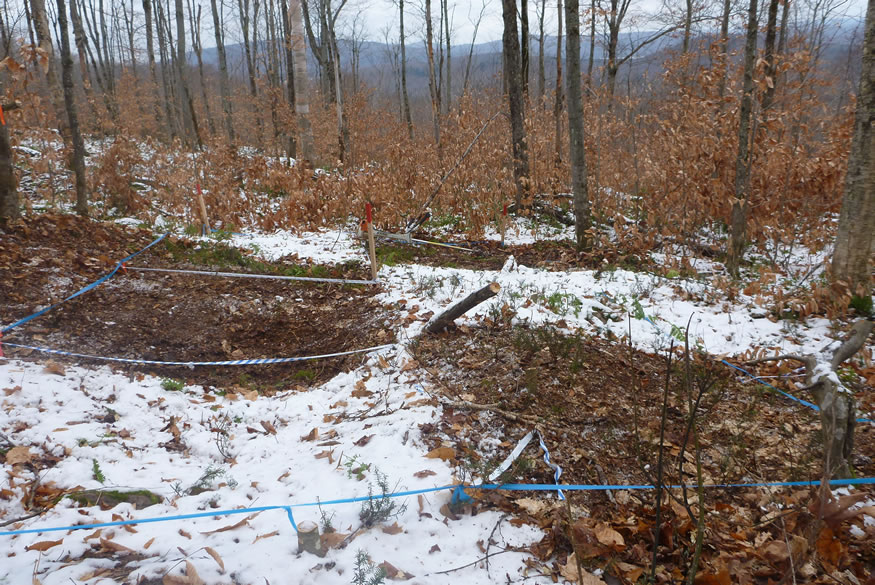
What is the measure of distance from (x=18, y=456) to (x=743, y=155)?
27.3ft

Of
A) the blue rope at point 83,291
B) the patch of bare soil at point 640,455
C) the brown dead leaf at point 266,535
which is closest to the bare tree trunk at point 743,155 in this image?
the patch of bare soil at point 640,455

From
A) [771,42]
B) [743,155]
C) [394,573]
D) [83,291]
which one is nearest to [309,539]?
[394,573]

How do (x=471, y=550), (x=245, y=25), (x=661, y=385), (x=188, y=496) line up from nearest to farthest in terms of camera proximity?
(x=471, y=550) → (x=188, y=496) → (x=661, y=385) → (x=245, y=25)

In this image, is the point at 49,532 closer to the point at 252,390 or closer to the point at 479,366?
the point at 252,390

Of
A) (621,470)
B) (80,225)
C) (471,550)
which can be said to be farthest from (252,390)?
(80,225)

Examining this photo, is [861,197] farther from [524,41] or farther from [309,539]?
[524,41]

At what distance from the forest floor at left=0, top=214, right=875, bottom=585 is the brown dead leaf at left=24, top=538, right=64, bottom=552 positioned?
0.01 m

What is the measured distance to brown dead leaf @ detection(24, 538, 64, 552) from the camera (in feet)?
7.75

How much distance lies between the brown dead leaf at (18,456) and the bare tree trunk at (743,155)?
775cm

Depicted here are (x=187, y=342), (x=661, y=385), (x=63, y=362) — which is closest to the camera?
(x=661, y=385)

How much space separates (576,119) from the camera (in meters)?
7.26

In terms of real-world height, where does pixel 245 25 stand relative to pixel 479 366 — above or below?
above

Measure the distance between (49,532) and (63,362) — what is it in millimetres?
2472

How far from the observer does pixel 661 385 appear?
4.11 m
